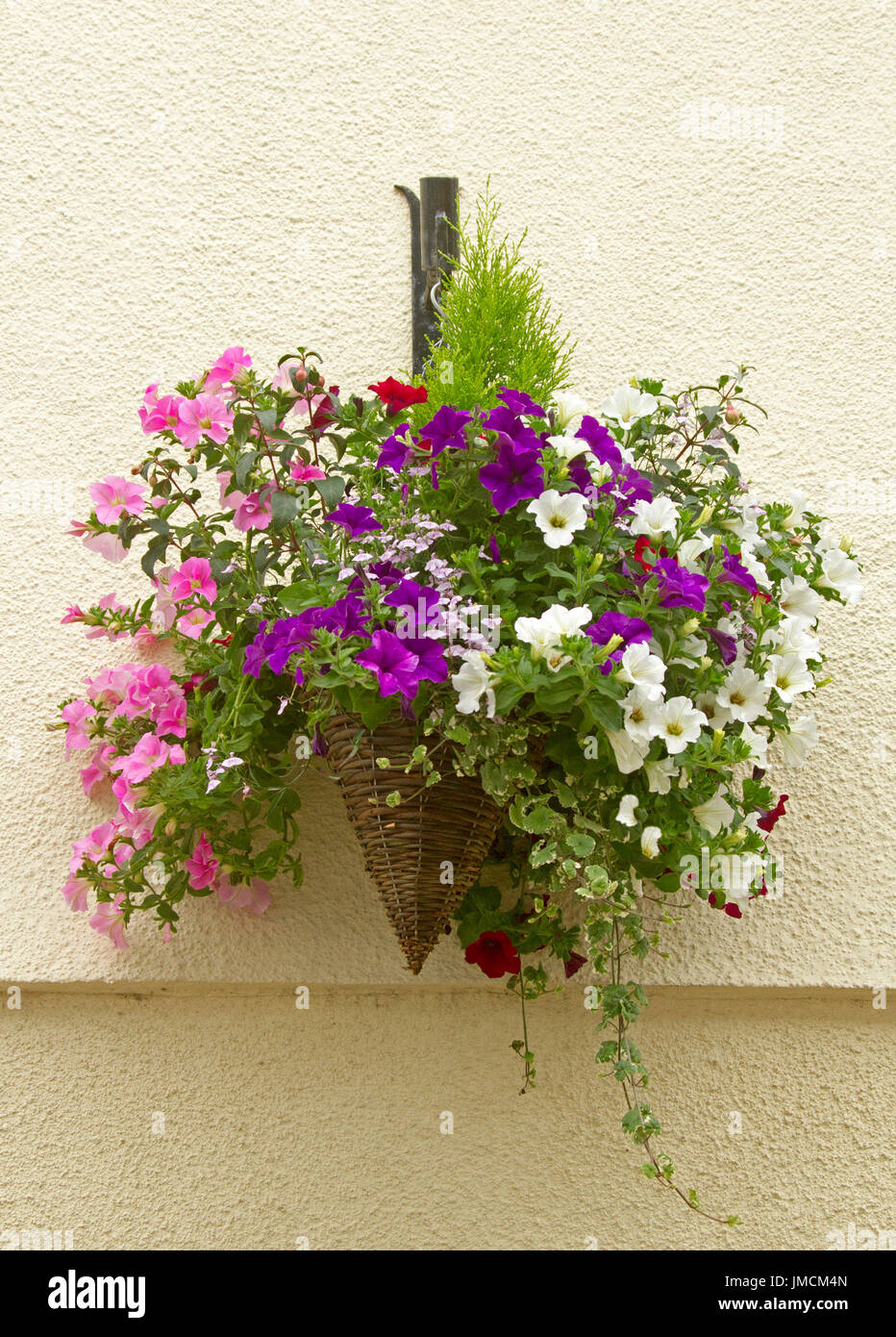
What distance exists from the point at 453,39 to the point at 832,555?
1.25 m

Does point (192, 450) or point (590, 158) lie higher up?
point (590, 158)

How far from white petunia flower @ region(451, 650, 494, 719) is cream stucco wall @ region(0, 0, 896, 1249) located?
0.65 meters

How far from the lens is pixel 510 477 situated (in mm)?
1220

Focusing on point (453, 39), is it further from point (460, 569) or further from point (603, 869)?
point (603, 869)

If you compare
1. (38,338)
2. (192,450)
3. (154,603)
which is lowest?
(154,603)

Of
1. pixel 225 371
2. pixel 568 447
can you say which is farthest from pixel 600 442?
pixel 225 371

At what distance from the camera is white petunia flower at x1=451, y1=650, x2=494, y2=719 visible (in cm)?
112

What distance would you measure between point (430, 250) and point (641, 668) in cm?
108

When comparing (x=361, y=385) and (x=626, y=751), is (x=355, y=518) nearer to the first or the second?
(x=626, y=751)

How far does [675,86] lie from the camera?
194cm

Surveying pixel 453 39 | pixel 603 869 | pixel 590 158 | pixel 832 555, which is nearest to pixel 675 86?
pixel 590 158

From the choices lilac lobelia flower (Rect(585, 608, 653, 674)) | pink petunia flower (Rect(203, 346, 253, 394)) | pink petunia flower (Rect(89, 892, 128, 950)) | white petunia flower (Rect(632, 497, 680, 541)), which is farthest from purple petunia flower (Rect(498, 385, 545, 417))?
pink petunia flower (Rect(89, 892, 128, 950))
